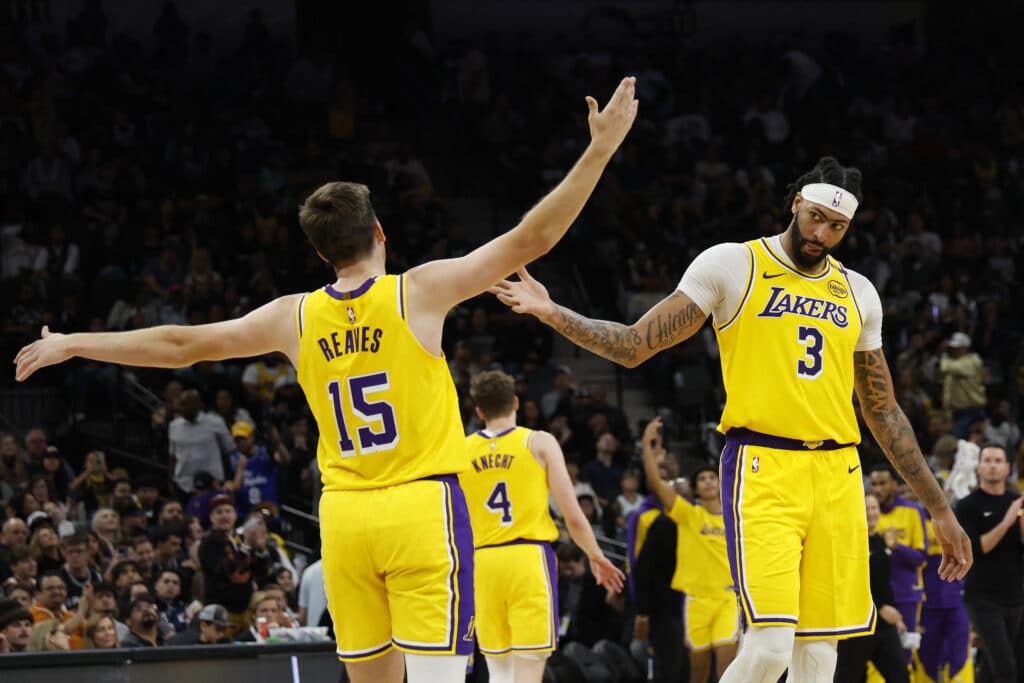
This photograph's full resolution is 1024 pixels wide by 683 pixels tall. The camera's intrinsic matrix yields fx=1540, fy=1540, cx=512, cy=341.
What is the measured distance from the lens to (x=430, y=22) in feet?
76.3

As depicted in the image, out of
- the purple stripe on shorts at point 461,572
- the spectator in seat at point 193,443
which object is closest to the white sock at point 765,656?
the purple stripe on shorts at point 461,572

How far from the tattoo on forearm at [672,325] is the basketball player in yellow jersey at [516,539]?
2.54 metres

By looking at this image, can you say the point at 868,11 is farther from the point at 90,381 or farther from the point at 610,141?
the point at 610,141

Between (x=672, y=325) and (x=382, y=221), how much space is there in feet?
43.9

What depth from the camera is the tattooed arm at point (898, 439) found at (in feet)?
21.9

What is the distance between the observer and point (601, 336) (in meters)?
6.28

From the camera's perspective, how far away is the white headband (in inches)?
253

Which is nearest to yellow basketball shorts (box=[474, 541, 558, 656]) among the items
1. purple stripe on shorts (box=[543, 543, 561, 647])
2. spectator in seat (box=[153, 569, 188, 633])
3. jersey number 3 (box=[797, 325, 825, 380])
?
purple stripe on shorts (box=[543, 543, 561, 647])

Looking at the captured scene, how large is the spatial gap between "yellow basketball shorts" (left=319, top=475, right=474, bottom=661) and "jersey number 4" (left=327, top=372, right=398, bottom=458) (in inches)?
6.0

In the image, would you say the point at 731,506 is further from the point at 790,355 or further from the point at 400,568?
the point at 400,568

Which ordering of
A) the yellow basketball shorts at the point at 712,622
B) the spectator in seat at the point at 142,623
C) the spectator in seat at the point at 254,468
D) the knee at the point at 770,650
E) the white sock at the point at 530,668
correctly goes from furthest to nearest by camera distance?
1. the spectator in seat at the point at 254,468
2. the yellow basketball shorts at the point at 712,622
3. the spectator in seat at the point at 142,623
4. the white sock at the point at 530,668
5. the knee at the point at 770,650

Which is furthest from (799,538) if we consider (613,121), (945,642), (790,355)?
(945,642)

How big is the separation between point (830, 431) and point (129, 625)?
22.2 feet

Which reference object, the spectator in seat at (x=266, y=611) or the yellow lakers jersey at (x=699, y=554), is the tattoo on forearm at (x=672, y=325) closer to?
the spectator in seat at (x=266, y=611)
